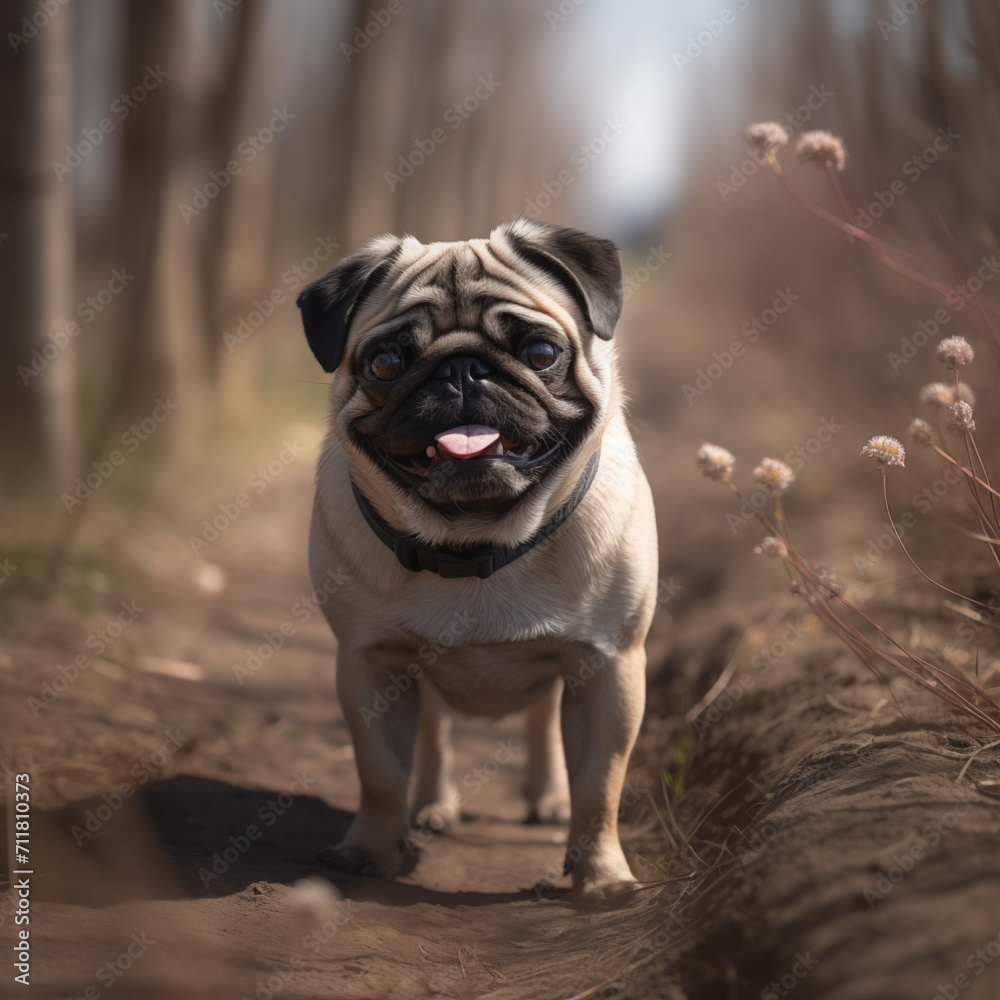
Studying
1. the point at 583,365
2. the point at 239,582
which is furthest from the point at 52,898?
the point at 239,582

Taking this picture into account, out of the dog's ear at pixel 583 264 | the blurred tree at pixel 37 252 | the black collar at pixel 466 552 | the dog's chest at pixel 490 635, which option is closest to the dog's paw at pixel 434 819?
the dog's chest at pixel 490 635

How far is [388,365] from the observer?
8.76 feet

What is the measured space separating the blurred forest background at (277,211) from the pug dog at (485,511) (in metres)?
1.14

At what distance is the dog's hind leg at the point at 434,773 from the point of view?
3502 millimetres

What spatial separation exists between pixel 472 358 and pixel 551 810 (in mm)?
1946
